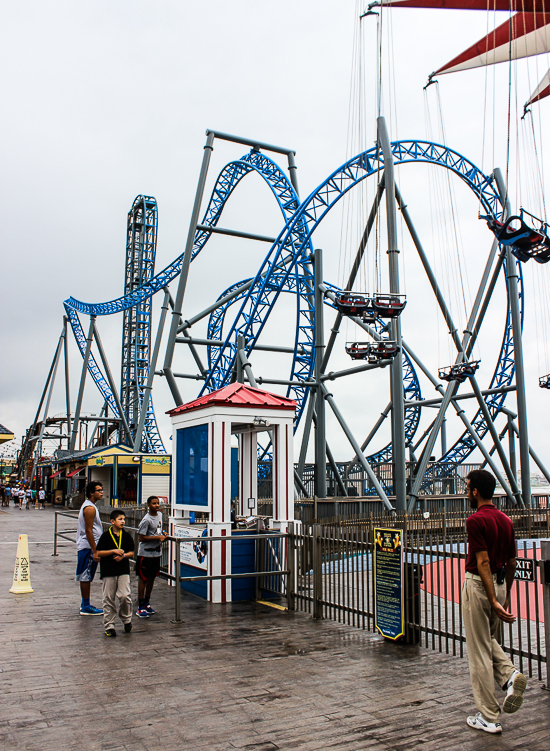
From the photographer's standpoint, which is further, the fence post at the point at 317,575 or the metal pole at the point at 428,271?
the metal pole at the point at 428,271

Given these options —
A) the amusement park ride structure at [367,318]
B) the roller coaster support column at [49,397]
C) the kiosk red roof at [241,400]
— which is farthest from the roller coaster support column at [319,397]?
the roller coaster support column at [49,397]

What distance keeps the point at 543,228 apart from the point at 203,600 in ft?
31.8

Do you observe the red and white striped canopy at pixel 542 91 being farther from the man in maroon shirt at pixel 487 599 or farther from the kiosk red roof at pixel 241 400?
the man in maroon shirt at pixel 487 599

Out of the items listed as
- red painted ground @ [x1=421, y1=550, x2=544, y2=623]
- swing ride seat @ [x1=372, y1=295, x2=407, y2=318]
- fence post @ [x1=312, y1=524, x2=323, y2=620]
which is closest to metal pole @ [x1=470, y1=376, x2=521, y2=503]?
swing ride seat @ [x1=372, y1=295, x2=407, y2=318]

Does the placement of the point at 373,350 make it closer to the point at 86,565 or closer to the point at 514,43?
the point at 86,565

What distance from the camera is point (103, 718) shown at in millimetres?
4445

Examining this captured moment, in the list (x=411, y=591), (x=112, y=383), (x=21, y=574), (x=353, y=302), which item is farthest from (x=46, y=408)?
(x=411, y=591)

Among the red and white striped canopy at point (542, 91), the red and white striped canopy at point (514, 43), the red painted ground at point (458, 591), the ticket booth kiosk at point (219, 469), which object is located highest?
the red and white striped canopy at point (514, 43)

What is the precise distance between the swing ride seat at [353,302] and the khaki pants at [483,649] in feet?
37.9

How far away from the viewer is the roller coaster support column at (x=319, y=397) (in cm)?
2111

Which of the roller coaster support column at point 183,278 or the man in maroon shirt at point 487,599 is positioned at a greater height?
the roller coaster support column at point 183,278

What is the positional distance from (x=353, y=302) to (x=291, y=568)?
28.1 feet

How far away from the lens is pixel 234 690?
16.4ft

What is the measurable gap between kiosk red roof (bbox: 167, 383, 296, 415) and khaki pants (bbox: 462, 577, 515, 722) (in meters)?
5.16
